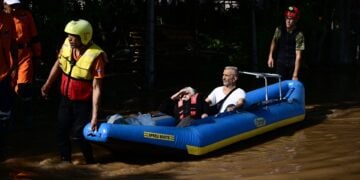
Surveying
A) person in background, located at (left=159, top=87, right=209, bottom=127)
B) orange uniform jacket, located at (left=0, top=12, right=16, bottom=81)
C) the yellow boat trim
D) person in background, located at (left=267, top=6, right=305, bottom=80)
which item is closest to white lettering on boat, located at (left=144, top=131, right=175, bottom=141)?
the yellow boat trim

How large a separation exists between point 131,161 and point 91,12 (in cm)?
518

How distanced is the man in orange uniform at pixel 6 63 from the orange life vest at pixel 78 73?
1.78 ft

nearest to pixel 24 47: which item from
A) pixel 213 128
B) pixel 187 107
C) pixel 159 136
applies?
pixel 187 107

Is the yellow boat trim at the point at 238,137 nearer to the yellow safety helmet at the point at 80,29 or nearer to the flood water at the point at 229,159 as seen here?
the flood water at the point at 229,159

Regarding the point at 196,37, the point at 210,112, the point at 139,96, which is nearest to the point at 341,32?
the point at 196,37

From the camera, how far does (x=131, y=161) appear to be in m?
7.14

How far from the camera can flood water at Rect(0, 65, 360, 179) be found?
6.40 metres

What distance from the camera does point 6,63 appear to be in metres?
6.50

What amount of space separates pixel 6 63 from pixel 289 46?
4857mm

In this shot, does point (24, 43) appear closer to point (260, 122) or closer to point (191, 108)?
point (191, 108)

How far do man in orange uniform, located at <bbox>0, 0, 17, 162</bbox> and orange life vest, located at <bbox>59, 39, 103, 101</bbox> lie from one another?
1.78 feet

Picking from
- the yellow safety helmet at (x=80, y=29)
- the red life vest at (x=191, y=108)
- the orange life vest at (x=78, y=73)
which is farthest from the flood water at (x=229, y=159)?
the yellow safety helmet at (x=80, y=29)

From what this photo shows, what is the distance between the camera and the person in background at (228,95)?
326 inches

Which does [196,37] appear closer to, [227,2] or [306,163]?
[227,2]
